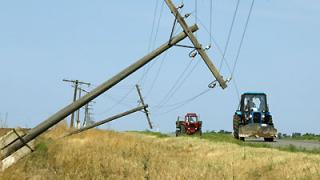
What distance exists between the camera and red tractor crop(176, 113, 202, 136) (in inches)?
1866

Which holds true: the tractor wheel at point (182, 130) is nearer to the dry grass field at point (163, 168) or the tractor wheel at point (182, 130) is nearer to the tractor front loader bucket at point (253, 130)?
the tractor front loader bucket at point (253, 130)

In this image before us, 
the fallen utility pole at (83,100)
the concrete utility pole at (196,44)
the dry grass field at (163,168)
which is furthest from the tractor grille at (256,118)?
the fallen utility pole at (83,100)

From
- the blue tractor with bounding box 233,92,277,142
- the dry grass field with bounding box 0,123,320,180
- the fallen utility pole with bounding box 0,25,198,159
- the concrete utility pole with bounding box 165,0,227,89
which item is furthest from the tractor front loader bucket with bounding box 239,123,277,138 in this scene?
the fallen utility pole with bounding box 0,25,198,159

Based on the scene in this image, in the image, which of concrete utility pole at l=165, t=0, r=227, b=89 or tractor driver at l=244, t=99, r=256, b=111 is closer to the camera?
concrete utility pole at l=165, t=0, r=227, b=89

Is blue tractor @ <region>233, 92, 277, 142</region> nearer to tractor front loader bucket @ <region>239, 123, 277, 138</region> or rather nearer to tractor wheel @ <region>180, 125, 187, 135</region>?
tractor front loader bucket @ <region>239, 123, 277, 138</region>

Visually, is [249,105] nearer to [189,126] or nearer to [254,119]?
[254,119]

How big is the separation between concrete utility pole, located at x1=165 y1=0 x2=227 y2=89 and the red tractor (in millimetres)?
32701

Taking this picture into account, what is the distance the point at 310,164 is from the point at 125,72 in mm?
5541

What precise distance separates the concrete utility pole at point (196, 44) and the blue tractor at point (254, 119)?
17.6 metres

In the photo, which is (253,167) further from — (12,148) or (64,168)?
(12,148)

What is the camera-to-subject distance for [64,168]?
15.3m

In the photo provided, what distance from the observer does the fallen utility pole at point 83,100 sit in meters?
10.0

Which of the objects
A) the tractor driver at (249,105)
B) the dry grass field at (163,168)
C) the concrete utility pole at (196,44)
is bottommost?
the dry grass field at (163,168)

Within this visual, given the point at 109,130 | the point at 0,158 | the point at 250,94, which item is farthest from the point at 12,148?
the point at 109,130
